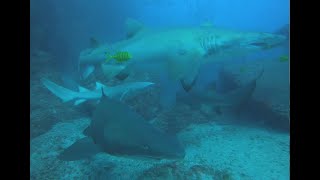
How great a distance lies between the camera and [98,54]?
521cm

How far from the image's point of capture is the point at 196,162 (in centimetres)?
383

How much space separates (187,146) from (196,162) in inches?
26.4

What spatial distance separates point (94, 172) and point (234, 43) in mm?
2688

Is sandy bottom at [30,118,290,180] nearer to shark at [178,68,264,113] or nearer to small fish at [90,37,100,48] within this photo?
Result: shark at [178,68,264,113]

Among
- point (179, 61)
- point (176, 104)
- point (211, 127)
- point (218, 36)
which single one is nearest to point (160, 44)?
point (179, 61)

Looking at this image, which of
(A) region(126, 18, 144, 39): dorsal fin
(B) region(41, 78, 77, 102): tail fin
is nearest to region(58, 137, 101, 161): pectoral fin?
(B) region(41, 78, 77, 102): tail fin

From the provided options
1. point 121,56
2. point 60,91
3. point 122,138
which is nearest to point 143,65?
point 121,56

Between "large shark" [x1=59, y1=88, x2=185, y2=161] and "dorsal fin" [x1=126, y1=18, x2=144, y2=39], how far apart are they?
5.97 ft

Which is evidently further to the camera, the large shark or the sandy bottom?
the sandy bottom

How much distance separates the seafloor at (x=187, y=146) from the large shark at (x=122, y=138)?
259 millimetres

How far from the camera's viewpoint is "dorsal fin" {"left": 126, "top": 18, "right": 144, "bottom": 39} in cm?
500

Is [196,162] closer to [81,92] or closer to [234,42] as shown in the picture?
[234,42]

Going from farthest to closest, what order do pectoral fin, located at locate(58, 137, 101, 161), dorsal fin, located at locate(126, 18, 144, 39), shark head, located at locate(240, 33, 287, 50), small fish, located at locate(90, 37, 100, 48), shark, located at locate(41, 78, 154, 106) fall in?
1. shark, located at locate(41, 78, 154, 106)
2. small fish, located at locate(90, 37, 100, 48)
3. dorsal fin, located at locate(126, 18, 144, 39)
4. shark head, located at locate(240, 33, 287, 50)
5. pectoral fin, located at locate(58, 137, 101, 161)
